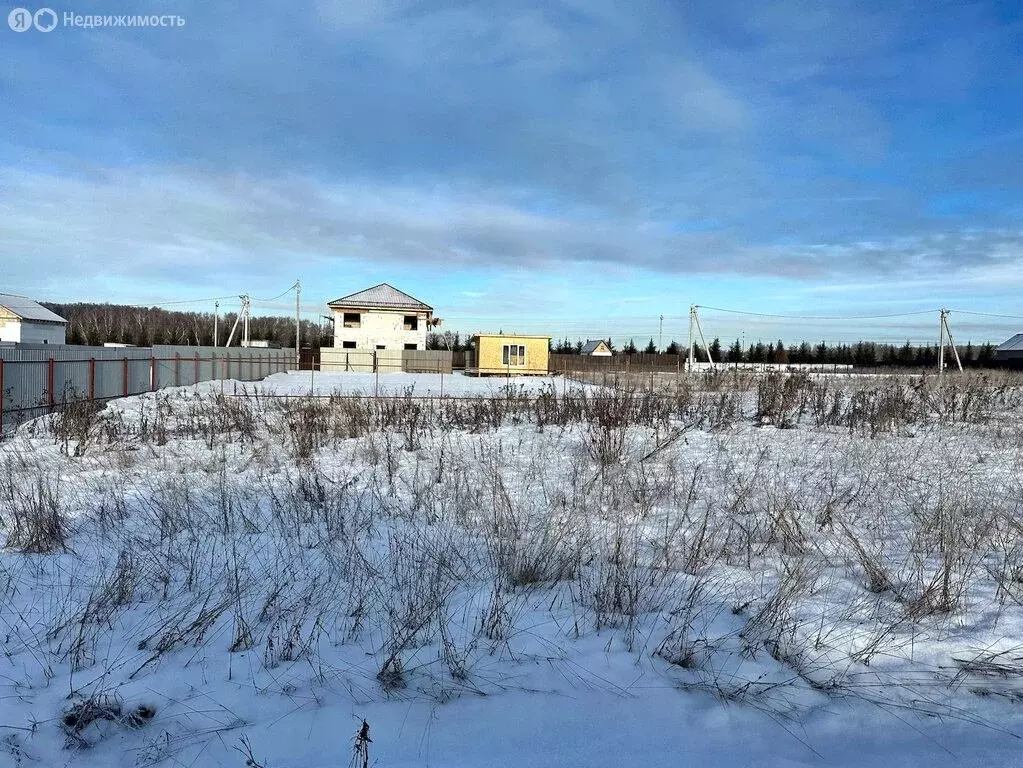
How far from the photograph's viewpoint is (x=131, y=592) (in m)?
3.62

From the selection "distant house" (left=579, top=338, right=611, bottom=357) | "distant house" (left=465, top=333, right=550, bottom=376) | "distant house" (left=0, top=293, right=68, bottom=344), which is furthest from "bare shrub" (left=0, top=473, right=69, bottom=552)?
"distant house" (left=579, top=338, right=611, bottom=357)

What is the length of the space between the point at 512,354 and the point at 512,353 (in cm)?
7

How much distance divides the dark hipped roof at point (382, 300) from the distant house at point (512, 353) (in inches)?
338

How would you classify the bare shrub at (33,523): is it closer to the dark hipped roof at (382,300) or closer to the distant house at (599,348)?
the dark hipped roof at (382,300)

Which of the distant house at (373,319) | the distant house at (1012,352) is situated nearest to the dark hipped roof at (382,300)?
the distant house at (373,319)

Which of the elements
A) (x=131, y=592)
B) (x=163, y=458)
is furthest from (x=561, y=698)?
(x=163, y=458)

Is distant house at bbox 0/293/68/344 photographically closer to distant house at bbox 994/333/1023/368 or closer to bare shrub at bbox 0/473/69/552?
bare shrub at bbox 0/473/69/552

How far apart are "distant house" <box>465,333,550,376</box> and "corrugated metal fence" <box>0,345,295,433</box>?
15.7m

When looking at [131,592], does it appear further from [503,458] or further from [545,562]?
[503,458]

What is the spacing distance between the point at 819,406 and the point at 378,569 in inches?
383

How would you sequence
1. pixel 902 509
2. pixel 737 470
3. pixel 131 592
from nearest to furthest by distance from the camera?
pixel 131 592
pixel 902 509
pixel 737 470

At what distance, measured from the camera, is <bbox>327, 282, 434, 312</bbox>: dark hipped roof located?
5025 centimetres

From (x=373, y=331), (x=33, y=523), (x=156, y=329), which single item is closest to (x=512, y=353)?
(x=373, y=331)

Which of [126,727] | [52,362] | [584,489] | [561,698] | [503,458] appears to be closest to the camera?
[126,727]
